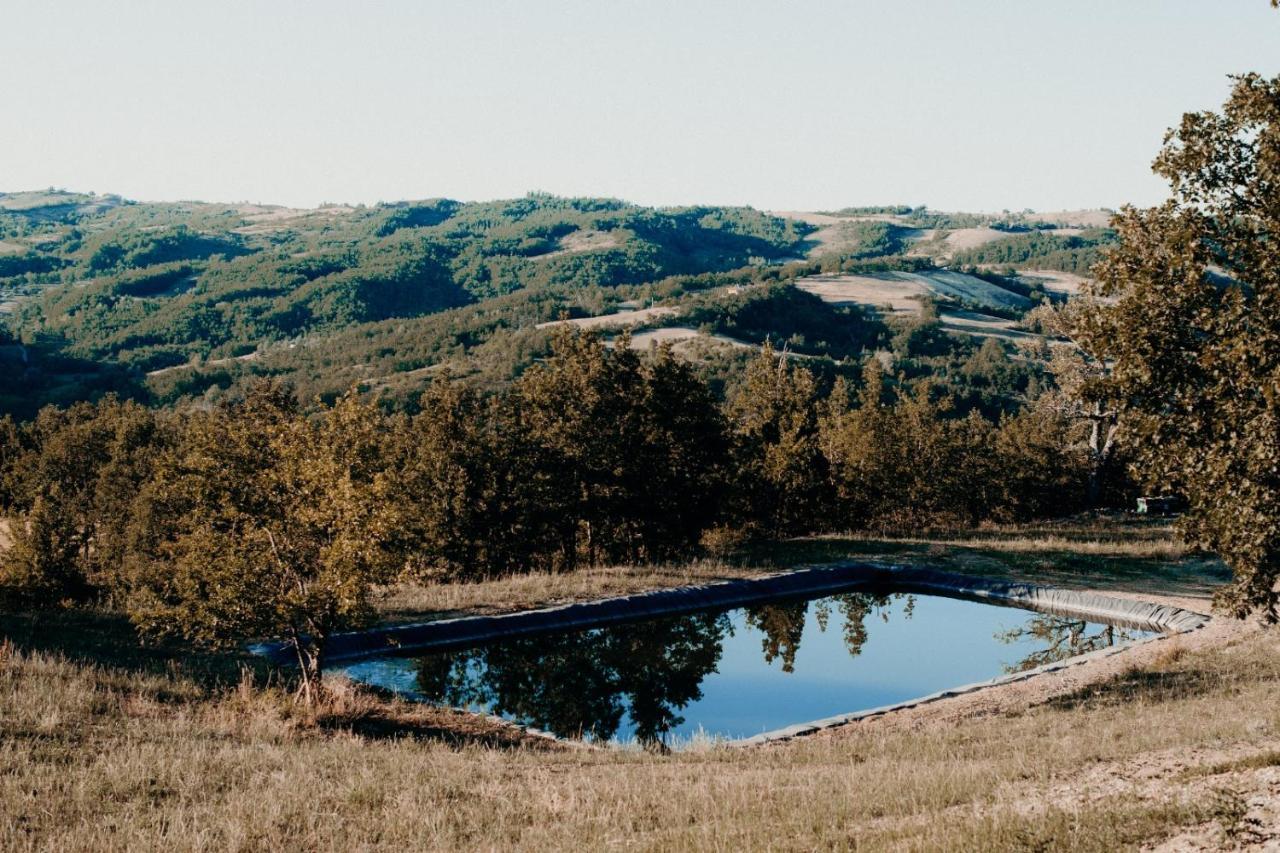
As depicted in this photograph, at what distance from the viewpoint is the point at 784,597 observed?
31312mm

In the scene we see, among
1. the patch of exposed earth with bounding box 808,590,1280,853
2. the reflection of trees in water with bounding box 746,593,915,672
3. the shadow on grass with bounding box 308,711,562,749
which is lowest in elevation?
the reflection of trees in water with bounding box 746,593,915,672

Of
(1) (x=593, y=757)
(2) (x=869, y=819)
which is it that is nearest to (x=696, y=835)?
(2) (x=869, y=819)

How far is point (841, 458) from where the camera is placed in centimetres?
4697

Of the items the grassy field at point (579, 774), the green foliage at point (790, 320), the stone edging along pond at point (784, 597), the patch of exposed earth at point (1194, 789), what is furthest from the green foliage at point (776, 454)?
the green foliage at point (790, 320)

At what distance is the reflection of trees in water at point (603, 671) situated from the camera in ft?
69.8

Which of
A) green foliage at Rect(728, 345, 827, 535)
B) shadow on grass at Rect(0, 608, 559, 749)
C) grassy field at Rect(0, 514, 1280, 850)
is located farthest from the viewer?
green foliage at Rect(728, 345, 827, 535)

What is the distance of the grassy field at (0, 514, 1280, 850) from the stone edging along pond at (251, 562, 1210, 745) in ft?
10.3

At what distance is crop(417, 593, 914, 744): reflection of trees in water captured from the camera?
2127cm

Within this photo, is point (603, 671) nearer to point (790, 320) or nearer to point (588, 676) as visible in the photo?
point (588, 676)

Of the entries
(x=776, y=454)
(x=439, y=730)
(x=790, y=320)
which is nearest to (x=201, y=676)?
(x=439, y=730)

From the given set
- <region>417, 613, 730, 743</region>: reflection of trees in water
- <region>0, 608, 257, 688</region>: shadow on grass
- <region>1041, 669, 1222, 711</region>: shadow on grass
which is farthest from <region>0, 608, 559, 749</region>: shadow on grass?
<region>1041, 669, 1222, 711</region>: shadow on grass

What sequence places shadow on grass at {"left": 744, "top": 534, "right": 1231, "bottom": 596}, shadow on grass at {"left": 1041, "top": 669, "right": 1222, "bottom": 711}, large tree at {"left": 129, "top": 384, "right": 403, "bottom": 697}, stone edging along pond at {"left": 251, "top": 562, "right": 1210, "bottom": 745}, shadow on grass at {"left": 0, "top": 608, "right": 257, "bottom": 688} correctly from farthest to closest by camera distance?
1. shadow on grass at {"left": 744, "top": 534, "right": 1231, "bottom": 596}
2. stone edging along pond at {"left": 251, "top": 562, "right": 1210, "bottom": 745}
3. shadow on grass at {"left": 0, "top": 608, "right": 257, "bottom": 688}
4. shadow on grass at {"left": 1041, "top": 669, "right": 1222, "bottom": 711}
5. large tree at {"left": 129, "top": 384, "right": 403, "bottom": 697}

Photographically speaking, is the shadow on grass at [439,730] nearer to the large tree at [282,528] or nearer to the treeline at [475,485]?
the large tree at [282,528]

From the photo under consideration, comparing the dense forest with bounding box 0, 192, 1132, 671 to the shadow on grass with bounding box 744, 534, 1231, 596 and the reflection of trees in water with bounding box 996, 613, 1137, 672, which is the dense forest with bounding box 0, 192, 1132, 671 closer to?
the shadow on grass with bounding box 744, 534, 1231, 596
